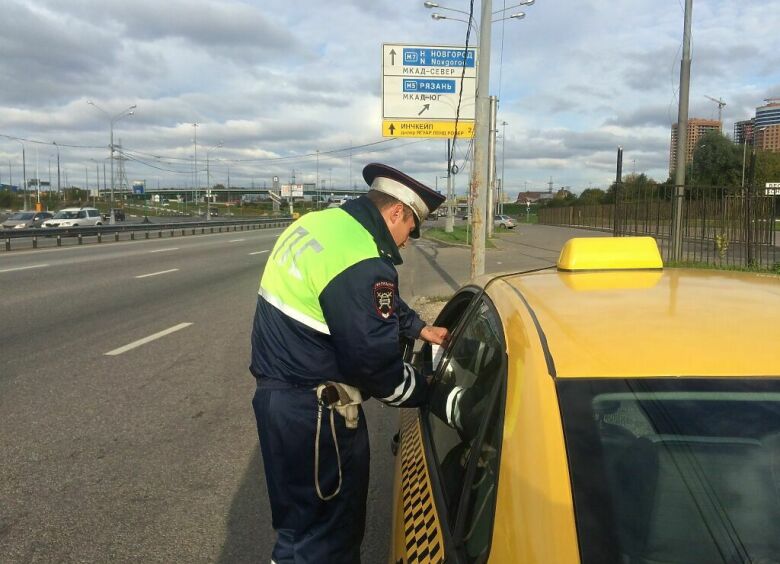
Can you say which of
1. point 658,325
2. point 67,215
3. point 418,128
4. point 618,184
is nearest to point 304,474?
point 658,325

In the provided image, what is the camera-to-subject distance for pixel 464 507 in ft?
5.29

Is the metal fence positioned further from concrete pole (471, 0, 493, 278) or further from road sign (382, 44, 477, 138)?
concrete pole (471, 0, 493, 278)

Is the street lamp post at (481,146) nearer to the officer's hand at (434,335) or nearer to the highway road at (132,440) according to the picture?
the highway road at (132,440)

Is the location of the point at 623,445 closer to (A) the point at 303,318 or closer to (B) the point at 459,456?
(B) the point at 459,456

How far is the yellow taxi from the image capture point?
4.29ft

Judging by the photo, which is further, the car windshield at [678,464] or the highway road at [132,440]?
the highway road at [132,440]

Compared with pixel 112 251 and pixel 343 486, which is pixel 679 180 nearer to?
pixel 343 486

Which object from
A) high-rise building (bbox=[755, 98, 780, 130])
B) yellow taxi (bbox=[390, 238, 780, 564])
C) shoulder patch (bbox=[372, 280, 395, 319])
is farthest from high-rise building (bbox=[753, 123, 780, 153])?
yellow taxi (bbox=[390, 238, 780, 564])

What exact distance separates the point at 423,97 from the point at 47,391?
13.7m

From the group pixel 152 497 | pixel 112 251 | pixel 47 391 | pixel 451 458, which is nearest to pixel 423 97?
pixel 112 251

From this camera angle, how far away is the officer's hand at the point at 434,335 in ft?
9.92

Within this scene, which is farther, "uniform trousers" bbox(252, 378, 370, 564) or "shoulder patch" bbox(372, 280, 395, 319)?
"uniform trousers" bbox(252, 378, 370, 564)

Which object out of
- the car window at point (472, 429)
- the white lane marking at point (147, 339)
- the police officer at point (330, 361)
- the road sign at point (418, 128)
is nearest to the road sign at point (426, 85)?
the road sign at point (418, 128)

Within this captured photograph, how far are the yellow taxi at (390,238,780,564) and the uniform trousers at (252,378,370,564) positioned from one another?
0.51 metres
